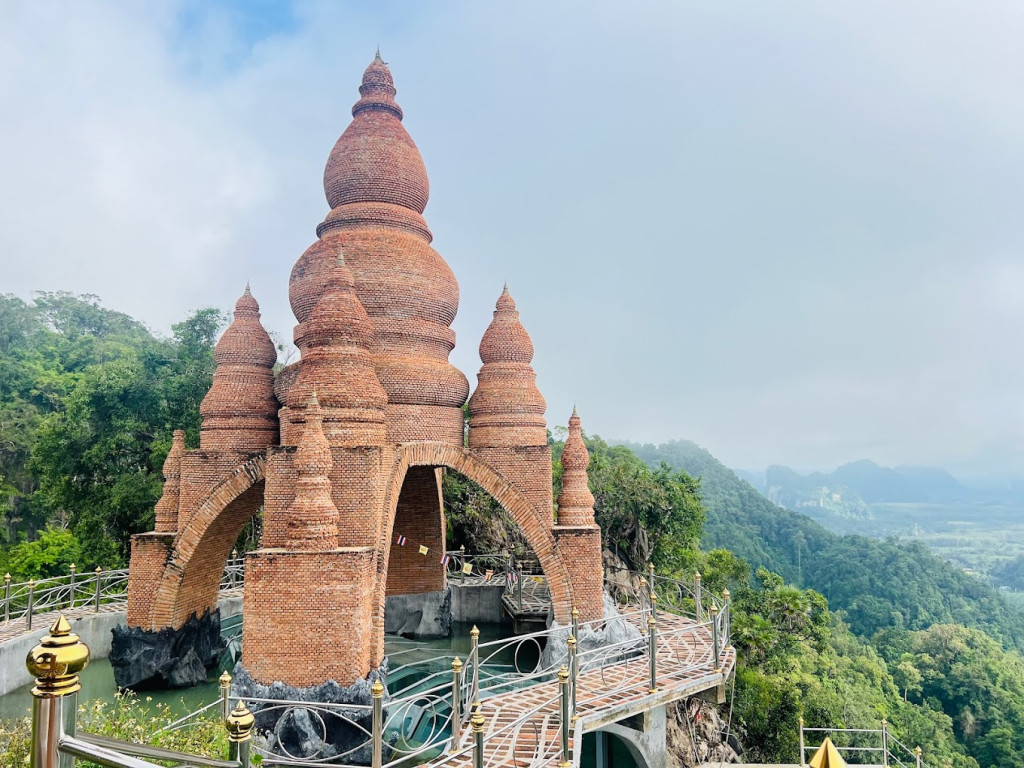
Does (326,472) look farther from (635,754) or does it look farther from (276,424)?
(635,754)

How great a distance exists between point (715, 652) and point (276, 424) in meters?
8.71

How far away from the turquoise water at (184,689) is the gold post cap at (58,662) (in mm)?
8986

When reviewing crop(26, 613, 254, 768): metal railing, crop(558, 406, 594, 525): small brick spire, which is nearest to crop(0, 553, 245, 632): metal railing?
crop(558, 406, 594, 525): small brick spire

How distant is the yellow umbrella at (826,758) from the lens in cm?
212

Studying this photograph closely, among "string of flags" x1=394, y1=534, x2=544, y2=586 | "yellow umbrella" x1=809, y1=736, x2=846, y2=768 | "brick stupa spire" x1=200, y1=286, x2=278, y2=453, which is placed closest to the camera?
"yellow umbrella" x1=809, y1=736, x2=846, y2=768

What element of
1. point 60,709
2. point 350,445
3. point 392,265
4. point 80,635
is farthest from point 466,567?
point 60,709

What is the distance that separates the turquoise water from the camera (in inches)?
440

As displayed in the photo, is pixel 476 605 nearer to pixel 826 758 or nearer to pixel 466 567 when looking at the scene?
pixel 466 567

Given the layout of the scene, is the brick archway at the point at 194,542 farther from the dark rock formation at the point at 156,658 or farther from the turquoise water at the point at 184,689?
the turquoise water at the point at 184,689

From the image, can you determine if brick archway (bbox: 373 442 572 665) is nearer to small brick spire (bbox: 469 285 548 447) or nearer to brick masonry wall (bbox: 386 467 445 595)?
small brick spire (bbox: 469 285 548 447)

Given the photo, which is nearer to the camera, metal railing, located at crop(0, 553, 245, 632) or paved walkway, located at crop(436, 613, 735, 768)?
paved walkway, located at crop(436, 613, 735, 768)

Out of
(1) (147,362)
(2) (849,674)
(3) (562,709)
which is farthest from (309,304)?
(2) (849,674)

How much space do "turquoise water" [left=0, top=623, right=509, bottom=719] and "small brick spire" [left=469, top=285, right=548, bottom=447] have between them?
4.82 metres

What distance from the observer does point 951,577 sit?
185 feet
